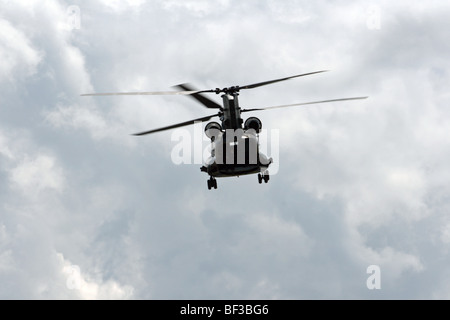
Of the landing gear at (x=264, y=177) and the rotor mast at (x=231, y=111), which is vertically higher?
the rotor mast at (x=231, y=111)

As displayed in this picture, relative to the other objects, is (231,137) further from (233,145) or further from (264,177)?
(264,177)

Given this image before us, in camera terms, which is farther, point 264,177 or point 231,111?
point 264,177

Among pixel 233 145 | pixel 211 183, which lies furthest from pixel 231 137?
pixel 211 183

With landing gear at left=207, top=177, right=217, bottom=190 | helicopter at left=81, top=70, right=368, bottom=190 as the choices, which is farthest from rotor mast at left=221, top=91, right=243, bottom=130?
landing gear at left=207, top=177, right=217, bottom=190

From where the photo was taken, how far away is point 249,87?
56.9 m

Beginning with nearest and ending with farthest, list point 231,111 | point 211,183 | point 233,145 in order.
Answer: point 233,145, point 231,111, point 211,183

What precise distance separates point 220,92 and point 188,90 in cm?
367

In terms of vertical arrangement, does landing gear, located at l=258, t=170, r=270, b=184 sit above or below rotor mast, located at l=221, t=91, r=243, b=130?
below

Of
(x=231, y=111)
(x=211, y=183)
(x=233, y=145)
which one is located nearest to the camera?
(x=233, y=145)

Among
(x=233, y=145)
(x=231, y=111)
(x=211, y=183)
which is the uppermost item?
(x=231, y=111)

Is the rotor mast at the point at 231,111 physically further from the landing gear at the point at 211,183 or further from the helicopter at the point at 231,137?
the landing gear at the point at 211,183

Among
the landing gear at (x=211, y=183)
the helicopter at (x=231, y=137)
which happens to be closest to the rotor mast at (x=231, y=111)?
the helicopter at (x=231, y=137)

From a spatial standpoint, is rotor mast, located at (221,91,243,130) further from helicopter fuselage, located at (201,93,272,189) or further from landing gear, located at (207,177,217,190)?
landing gear, located at (207,177,217,190)

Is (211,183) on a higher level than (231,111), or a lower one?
lower
